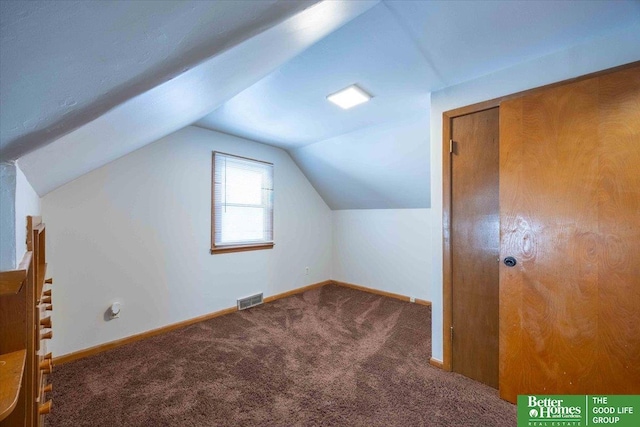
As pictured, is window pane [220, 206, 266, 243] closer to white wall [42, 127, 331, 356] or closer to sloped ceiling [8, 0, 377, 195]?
white wall [42, 127, 331, 356]

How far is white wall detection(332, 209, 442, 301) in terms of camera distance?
11.8 feet

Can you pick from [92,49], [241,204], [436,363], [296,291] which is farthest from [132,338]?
[92,49]

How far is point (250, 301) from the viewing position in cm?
342

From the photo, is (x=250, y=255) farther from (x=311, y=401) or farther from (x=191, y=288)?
(x=311, y=401)

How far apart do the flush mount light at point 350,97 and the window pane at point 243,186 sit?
163 centimetres

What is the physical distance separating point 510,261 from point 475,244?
25cm

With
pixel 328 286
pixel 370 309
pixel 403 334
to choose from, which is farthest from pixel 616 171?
pixel 328 286

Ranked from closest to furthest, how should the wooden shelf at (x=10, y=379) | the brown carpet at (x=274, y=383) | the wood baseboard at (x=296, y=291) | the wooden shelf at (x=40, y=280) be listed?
the wooden shelf at (x=10, y=379), the wooden shelf at (x=40, y=280), the brown carpet at (x=274, y=383), the wood baseboard at (x=296, y=291)

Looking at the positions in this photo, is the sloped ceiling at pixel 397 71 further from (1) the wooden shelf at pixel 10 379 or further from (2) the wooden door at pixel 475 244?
(1) the wooden shelf at pixel 10 379

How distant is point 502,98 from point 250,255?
3.00 meters

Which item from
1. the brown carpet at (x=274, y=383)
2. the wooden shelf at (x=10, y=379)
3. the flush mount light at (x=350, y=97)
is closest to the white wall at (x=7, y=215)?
the wooden shelf at (x=10, y=379)

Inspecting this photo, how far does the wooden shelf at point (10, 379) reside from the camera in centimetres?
55

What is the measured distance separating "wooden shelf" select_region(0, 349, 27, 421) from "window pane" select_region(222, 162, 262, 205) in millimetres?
2559

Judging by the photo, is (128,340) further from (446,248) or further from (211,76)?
(446,248)
